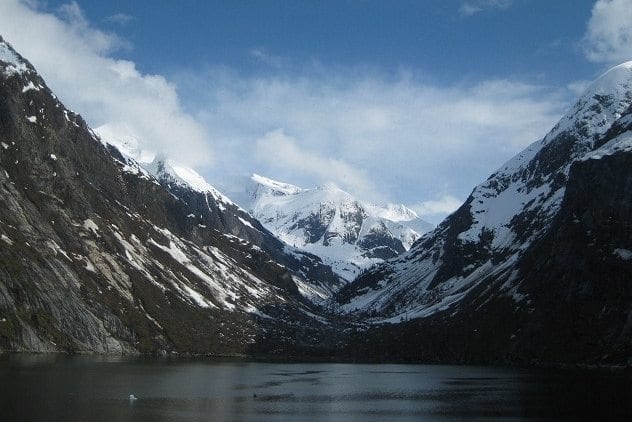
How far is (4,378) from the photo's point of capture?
351 ft

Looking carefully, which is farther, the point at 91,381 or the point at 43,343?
the point at 43,343

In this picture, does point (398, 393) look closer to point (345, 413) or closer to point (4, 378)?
point (345, 413)

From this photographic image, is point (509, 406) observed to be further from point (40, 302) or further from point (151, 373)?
point (40, 302)

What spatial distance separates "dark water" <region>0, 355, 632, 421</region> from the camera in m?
86.7

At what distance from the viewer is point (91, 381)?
117938 millimetres

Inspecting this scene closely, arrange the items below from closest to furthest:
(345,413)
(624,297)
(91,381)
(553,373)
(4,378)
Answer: (345,413) → (4,378) → (91,381) → (553,373) → (624,297)

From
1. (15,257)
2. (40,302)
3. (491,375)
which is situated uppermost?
(15,257)

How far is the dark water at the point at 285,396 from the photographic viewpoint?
284 feet

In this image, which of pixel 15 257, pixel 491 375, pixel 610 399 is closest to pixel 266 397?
pixel 610 399

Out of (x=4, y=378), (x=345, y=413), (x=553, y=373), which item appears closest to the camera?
(x=345, y=413)

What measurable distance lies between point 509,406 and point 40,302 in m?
147

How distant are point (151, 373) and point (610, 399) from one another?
92291 millimetres

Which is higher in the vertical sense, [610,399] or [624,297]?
[624,297]

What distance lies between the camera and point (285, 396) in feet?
379
